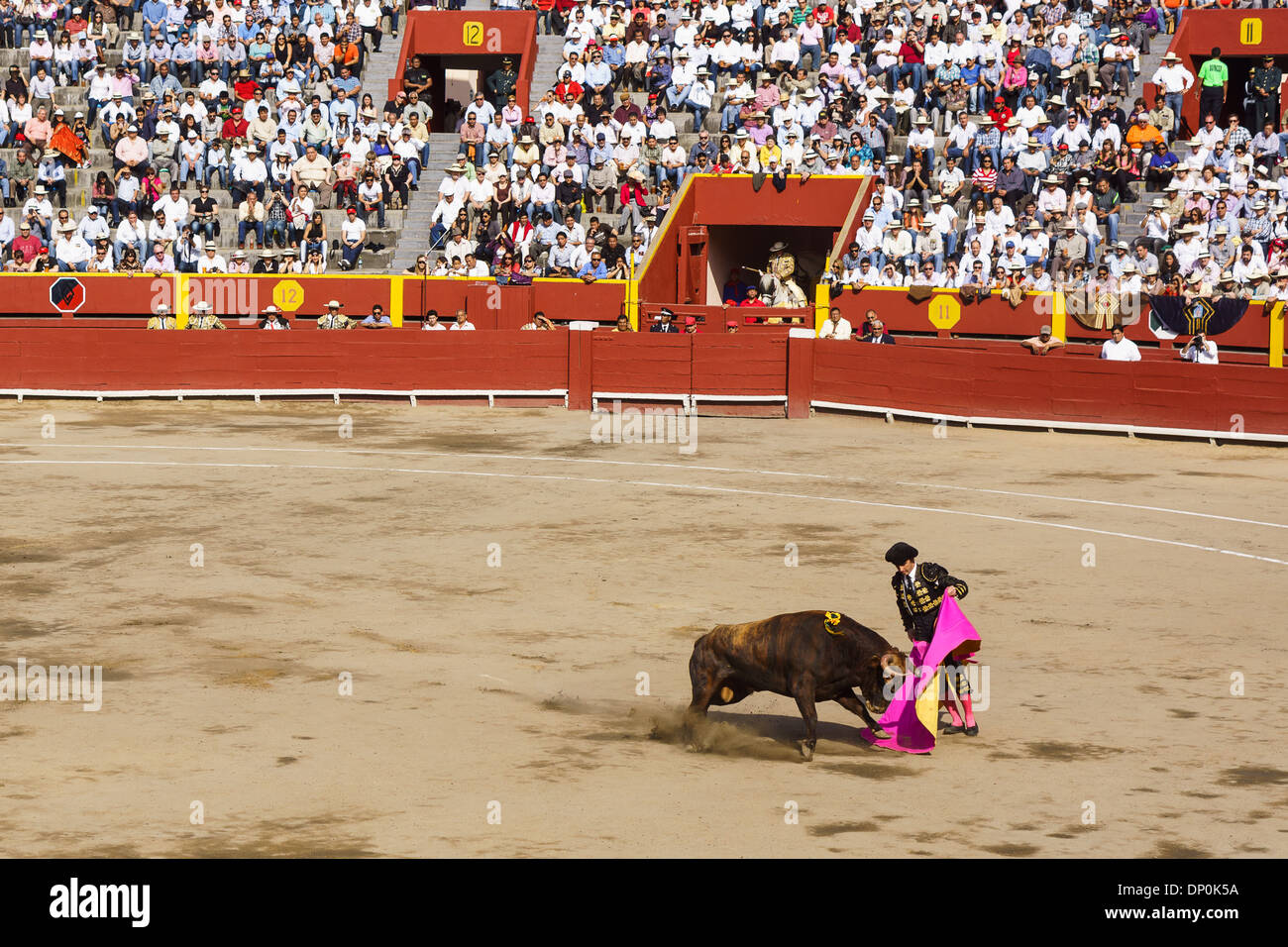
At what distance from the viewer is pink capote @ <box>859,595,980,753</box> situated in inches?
398

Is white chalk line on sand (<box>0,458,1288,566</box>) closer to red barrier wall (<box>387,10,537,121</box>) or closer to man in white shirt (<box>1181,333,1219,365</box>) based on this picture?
man in white shirt (<box>1181,333,1219,365</box>)

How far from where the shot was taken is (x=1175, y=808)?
9141mm

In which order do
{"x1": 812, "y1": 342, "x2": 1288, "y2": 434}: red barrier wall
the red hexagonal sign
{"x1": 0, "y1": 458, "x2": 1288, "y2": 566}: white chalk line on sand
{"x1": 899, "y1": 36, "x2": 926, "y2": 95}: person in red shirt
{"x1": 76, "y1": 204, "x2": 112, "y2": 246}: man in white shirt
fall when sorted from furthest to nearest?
{"x1": 899, "y1": 36, "x2": 926, "y2": 95}: person in red shirt
{"x1": 76, "y1": 204, "x2": 112, "y2": 246}: man in white shirt
the red hexagonal sign
{"x1": 812, "y1": 342, "x2": 1288, "y2": 434}: red barrier wall
{"x1": 0, "y1": 458, "x2": 1288, "y2": 566}: white chalk line on sand

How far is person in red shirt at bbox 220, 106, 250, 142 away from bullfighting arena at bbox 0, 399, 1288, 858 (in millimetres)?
9338

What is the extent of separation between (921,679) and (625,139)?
21763 mm

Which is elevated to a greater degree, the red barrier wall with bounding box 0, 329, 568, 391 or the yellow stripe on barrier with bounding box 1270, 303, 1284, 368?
the yellow stripe on barrier with bounding box 1270, 303, 1284, 368

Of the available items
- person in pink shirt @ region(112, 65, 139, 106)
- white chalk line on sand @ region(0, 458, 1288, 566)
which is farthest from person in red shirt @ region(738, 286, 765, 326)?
person in pink shirt @ region(112, 65, 139, 106)

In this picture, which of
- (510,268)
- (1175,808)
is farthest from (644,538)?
(510,268)

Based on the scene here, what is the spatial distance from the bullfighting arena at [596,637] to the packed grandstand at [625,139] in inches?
236

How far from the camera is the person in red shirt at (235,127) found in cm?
3128

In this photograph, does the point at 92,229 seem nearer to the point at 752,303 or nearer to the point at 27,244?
the point at 27,244
